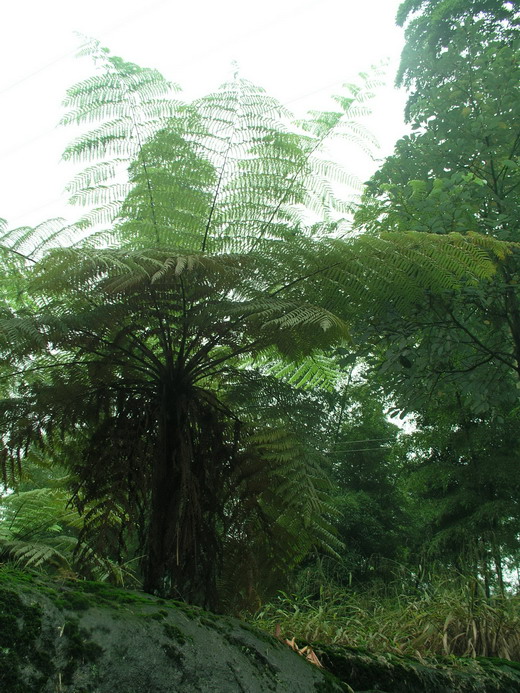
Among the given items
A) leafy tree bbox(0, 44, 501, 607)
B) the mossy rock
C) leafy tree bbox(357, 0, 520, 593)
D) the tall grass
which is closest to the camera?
the mossy rock

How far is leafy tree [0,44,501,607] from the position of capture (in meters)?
2.04

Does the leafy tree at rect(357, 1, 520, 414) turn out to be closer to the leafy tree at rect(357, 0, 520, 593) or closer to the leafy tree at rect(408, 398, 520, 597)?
the leafy tree at rect(357, 0, 520, 593)

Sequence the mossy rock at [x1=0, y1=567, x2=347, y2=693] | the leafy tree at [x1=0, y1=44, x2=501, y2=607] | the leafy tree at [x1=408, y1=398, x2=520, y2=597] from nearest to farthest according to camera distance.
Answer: the mossy rock at [x1=0, y1=567, x2=347, y2=693] → the leafy tree at [x1=0, y1=44, x2=501, y2=607] → the leafy tree at [x1=408, y1=398, x2=520, y2=597]

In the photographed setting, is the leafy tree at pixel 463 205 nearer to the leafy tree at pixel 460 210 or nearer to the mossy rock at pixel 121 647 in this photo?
the leafy tree at pixel 460 210

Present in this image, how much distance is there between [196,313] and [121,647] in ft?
4.12

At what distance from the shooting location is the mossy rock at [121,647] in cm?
108

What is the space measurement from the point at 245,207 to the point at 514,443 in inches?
248

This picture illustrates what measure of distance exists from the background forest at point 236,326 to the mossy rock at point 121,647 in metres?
0.44

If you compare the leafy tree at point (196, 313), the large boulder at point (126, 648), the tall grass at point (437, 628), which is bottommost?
the tall grass at point (437, 628)

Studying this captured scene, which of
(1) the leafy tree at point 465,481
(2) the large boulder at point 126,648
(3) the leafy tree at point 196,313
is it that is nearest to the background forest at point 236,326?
(3) the leafy tree at point 196,313

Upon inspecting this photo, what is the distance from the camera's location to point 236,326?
86.5 inches

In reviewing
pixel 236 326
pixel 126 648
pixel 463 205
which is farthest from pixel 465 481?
pixel 126 648

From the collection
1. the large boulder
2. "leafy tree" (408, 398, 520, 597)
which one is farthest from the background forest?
"leafy tree" (408, 398, 520, 597)

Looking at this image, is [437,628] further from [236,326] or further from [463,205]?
[463,205]
